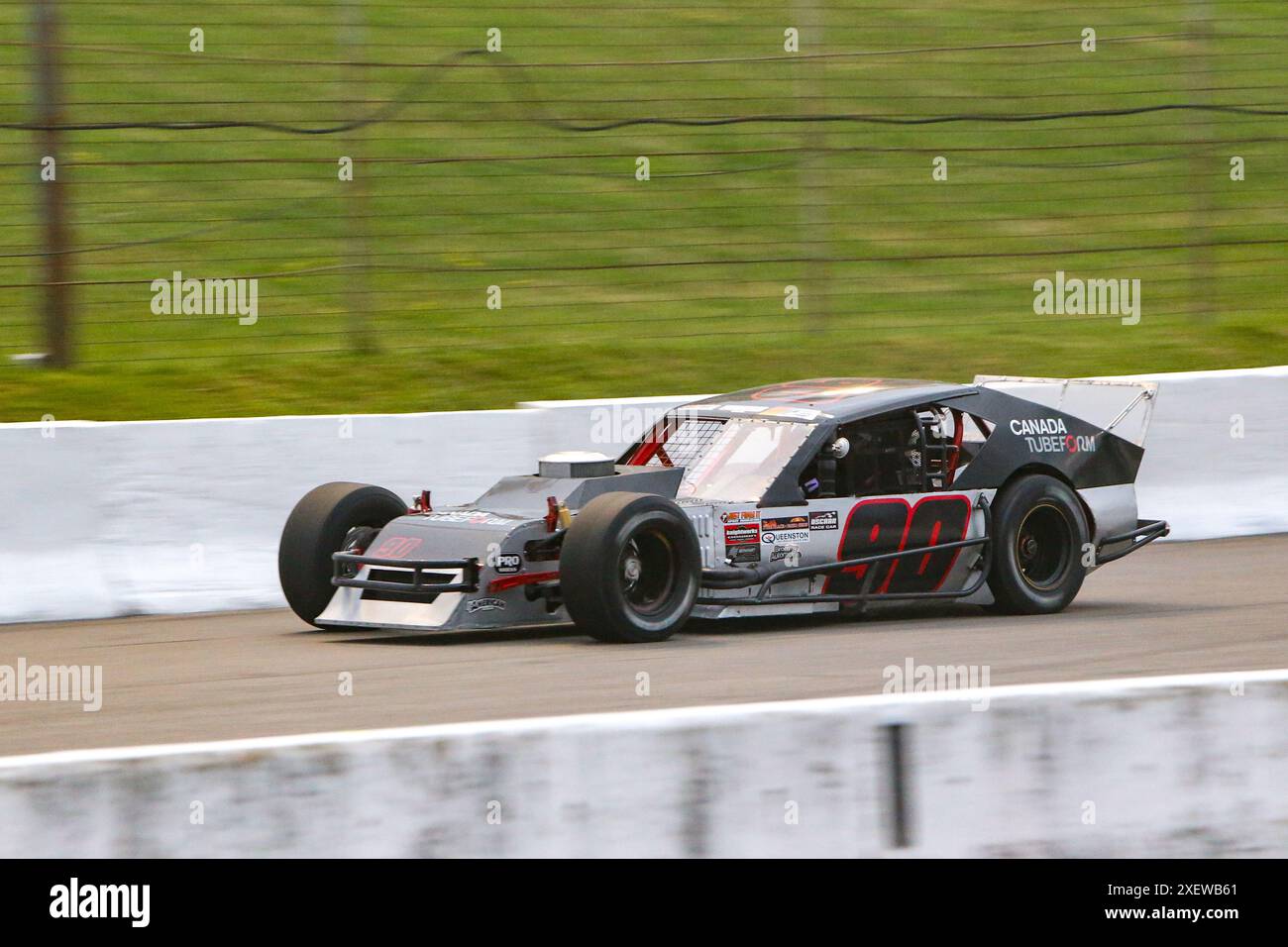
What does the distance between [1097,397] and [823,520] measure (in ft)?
8.15

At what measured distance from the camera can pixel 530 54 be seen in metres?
15.6

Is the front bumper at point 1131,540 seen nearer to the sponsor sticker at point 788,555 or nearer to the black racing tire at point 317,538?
the sponsor sticker at point 788,555

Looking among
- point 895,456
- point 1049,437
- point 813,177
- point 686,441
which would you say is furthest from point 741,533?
point 813,177

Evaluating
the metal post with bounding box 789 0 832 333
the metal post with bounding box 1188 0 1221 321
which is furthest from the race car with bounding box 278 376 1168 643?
the metal post with bounding box 1188 0 1221 321

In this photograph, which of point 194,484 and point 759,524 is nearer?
point 759,524

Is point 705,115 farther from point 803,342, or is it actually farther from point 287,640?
point 287,640

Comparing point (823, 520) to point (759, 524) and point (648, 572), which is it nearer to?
point (759, 524)

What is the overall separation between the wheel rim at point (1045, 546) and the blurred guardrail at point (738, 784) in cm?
442


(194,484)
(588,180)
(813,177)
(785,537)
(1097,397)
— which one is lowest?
(785,537)

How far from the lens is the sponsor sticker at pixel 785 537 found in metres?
9.17

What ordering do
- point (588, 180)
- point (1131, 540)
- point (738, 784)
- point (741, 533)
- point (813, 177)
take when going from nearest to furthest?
point (738, 784)
point (741, 533)
point (1131, 540)
point (813, 177)
point (588, 180)

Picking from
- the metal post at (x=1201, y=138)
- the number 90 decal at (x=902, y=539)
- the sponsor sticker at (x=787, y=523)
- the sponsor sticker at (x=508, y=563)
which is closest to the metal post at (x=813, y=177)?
the metal post at (x=1201, y=138)

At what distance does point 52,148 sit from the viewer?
11.8 m

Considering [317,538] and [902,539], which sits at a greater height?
[317,538]
